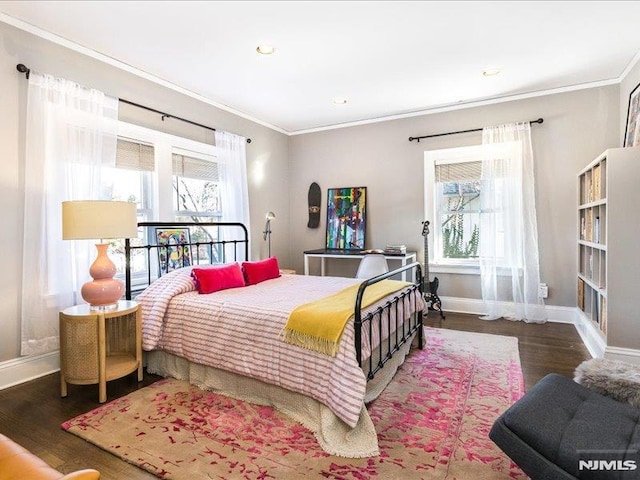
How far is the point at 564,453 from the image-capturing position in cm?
124

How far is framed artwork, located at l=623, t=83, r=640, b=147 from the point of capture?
3.17m

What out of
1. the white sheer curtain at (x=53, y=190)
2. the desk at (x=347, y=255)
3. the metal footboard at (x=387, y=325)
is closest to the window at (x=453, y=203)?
the desk at (x=347, y=255)

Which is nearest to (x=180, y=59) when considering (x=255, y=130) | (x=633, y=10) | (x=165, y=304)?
(x=255, y=130)

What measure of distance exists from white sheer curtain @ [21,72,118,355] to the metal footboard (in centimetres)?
232

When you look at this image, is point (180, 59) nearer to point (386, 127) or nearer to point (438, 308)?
point (386, 127)

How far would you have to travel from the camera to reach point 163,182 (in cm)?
367

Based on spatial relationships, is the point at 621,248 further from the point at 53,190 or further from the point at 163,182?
the point at 53,190

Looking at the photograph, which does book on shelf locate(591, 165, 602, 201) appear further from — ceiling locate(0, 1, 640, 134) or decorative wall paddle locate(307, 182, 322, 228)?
decorative wall paddle locate(307, 182, 322, 228)

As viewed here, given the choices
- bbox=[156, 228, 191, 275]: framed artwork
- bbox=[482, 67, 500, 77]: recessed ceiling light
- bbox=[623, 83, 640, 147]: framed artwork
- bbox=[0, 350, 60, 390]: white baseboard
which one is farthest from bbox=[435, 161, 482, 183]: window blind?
bbox=[0, 350, 60, 390]: white baseboard

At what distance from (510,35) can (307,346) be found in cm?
281

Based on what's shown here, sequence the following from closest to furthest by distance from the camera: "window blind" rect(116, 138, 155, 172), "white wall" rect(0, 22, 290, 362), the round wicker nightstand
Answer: the round wicker nightstand < "white wall" rect(0, 22, 290, 362) < "window blind" rect(116, 138, 155, 172)

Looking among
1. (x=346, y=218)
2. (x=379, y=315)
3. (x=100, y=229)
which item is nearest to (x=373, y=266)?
(x=346, y=218)

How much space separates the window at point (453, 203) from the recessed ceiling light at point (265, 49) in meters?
Answer: 2.51

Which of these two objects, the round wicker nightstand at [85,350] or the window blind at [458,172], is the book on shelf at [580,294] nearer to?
A: the window blind at [458,172]
